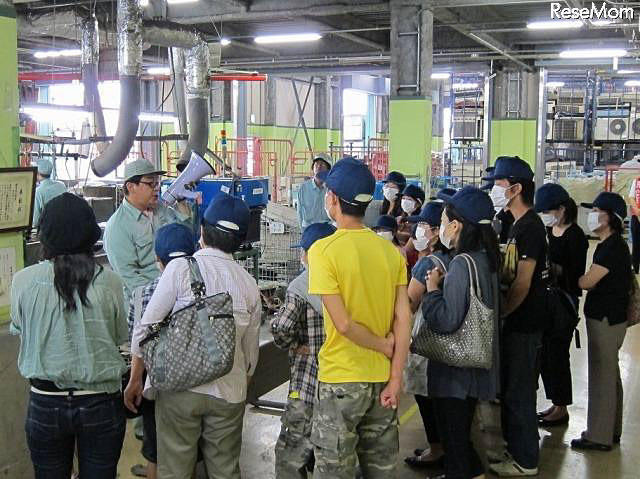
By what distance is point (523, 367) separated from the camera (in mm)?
4066

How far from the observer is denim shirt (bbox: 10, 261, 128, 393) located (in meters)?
2.67

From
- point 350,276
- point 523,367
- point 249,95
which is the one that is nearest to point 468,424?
point 523,367

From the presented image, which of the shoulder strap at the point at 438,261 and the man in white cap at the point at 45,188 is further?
the man in white cap at the point at 45,188

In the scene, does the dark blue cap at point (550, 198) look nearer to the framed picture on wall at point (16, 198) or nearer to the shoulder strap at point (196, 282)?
Answer: the shoulder strap at point (196, 282)

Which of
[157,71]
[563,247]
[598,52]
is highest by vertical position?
[598,52]

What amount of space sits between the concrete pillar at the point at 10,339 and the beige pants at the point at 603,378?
3.28 meters

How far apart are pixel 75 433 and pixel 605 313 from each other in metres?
3.19

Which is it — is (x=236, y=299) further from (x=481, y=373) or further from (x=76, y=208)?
(x=481, y=373)

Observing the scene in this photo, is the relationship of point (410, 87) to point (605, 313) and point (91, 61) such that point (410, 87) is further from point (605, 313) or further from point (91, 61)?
point (605, 313)

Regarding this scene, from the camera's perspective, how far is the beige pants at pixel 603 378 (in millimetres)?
4574

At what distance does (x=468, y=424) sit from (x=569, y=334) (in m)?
1.54

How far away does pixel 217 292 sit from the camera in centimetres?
290

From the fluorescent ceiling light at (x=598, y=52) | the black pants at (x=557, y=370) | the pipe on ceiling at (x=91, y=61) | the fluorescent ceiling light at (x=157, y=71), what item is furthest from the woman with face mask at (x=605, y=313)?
the fluorescent ceiling light at (x=157, y=71)

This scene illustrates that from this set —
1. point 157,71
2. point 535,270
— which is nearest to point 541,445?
point 535,270
